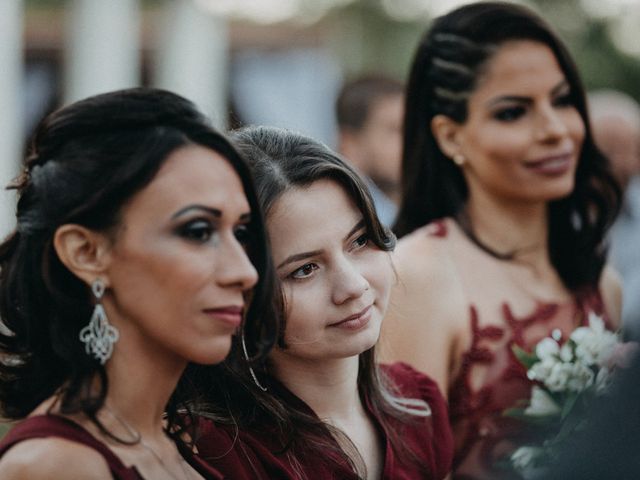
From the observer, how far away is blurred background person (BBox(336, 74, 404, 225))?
7758 millimetres

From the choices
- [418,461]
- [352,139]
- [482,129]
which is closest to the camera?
[418,461]

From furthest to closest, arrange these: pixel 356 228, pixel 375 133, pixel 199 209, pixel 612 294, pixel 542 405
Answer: pixel 375 133, pixel 612 294, pixel 542 405, pixel 356 228, pixel 199 209

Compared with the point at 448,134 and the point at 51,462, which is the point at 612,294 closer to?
the point at 448,134

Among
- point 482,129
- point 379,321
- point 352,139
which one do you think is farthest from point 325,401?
point 352,139

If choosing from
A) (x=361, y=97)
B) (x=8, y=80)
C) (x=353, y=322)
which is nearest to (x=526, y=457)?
(x=353, y=322)

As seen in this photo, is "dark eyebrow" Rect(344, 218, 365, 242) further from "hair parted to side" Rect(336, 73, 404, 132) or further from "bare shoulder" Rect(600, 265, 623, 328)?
"hair parted to side" Rect(336, 73, 404, 132)

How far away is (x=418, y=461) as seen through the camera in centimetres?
346

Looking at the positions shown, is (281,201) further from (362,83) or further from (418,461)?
(362,83)

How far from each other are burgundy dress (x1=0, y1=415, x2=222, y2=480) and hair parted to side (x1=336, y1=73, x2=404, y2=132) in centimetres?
550

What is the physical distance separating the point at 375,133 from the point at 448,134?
328 centimetres

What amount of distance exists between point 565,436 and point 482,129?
1516mm

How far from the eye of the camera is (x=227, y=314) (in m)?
2.55

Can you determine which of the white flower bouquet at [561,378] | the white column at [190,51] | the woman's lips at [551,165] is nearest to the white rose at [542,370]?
the white flower bouquet at [561,378]

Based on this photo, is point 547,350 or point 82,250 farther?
point 547,350
